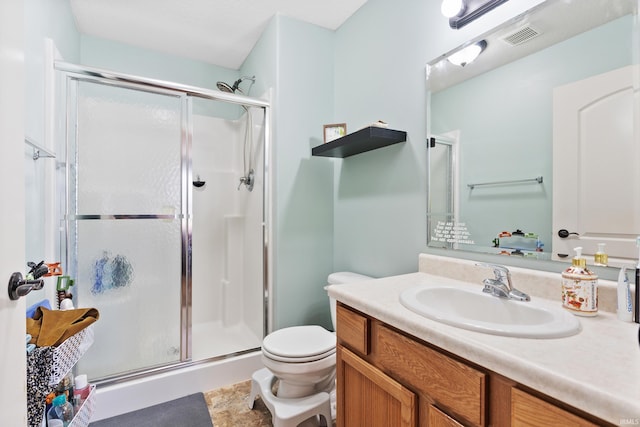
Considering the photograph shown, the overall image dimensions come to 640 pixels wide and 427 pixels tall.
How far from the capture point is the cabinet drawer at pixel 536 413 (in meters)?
0.50

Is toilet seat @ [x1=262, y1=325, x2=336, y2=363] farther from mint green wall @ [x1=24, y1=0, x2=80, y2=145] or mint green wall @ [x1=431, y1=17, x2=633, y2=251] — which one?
mint green wall @ [x1=24, y1=0, x2=80, y2=145]

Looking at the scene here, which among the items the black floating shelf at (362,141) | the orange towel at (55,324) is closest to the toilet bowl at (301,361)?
the orange towel at (55,324)

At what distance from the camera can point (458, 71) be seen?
133 cm

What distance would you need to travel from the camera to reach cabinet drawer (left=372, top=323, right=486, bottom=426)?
0.65 metres

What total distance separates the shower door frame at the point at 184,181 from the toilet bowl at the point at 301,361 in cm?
54

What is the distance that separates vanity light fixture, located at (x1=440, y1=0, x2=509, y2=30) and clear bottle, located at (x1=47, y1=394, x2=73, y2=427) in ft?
7.55

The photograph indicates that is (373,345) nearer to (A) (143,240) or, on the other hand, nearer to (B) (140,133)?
(A) (143,240)

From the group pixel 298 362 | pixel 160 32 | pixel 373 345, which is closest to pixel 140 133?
pixel 160 32

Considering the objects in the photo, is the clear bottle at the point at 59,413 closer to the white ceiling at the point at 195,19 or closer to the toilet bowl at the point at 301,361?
the toilet bowl at the point at 301,361

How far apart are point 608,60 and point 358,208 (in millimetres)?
1307

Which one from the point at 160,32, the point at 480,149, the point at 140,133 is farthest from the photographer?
the point at 160,32

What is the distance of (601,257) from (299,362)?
123 centimetres

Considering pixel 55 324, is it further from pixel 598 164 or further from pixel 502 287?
pixel 598 164

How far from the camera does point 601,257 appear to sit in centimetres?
87
